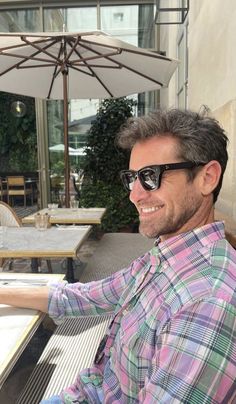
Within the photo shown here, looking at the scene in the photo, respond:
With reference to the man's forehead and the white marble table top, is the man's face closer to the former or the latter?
the man's forehead

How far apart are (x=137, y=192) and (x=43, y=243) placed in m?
1.51

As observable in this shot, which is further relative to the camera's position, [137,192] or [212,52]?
[212,52]

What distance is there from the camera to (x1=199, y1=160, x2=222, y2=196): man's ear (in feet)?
3.24

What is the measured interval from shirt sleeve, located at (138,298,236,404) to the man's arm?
67cm

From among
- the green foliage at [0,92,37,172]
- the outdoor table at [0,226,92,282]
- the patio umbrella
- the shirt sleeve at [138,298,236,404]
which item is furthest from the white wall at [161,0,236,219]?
the green foliage at [0,92,37,172]

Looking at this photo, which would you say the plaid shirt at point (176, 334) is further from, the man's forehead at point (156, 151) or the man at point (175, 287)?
the man's forehead at point (156, 151)

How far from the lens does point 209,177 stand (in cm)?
100

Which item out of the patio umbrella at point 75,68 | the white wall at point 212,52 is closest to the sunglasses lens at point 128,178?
the white wall at point 212,52

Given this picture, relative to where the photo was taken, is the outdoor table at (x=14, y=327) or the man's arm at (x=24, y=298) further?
the man's arm at (x=24, y=298)

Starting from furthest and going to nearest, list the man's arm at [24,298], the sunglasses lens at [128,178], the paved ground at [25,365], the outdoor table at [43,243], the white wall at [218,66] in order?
the white wall at [218,66] < the outdoor table at [43,243] < the paved ground at [25,365] < the man's arm at [24,298] < the sunglasses lens at [128,178]

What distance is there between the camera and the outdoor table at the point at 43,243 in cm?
225

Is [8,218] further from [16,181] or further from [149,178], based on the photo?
[16,181]

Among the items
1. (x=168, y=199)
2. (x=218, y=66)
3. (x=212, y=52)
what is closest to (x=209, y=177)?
(x=168, y=199)

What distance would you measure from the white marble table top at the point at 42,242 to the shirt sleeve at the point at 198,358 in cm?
156
